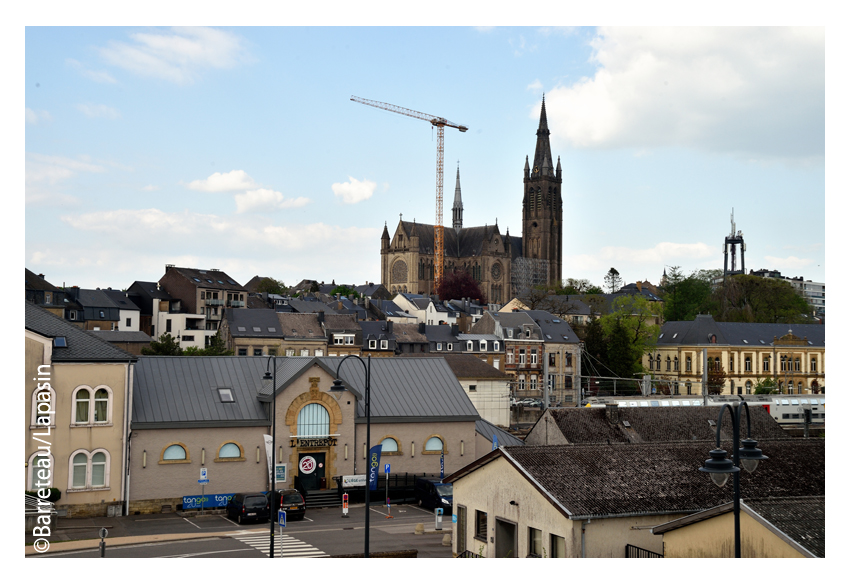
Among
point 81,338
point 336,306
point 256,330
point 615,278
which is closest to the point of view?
point 81,338

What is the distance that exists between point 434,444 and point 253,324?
43.2 metres

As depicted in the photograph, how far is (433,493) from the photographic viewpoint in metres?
36.6

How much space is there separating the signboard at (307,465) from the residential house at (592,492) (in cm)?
1324

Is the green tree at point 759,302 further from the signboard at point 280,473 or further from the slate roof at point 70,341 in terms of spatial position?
the slate roof at point 70,341

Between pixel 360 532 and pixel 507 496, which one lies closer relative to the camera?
pixel 507 496

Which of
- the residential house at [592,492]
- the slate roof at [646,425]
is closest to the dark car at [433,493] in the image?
the slate roof at [646,425]

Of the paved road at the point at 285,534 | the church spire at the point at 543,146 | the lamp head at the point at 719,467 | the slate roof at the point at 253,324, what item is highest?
the church spire at the point at 543,146

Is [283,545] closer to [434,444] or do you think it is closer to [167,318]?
[434,444]

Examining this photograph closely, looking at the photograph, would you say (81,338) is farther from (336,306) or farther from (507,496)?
(336,306)

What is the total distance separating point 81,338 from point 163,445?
17.8 feet

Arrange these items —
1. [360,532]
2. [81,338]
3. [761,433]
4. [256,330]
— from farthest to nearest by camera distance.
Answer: [256,330]
[761,433]
[81,338]
[360,532]

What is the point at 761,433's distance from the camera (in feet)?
132

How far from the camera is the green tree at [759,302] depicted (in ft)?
376

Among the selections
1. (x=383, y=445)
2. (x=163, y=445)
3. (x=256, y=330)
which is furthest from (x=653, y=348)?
(x=163, y=445)
